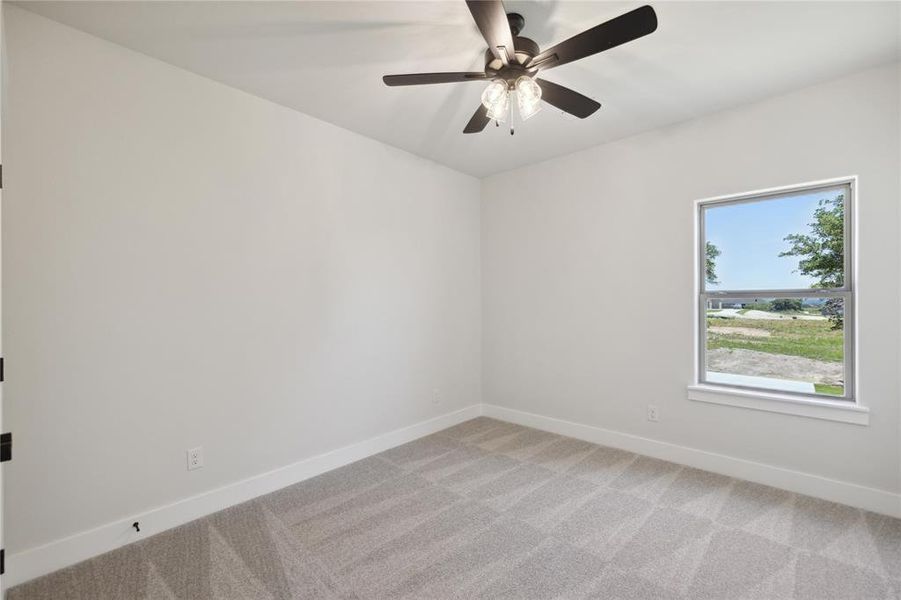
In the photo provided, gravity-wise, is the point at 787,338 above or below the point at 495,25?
below

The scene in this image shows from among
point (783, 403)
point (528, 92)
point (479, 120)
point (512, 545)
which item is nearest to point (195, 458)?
point (512, 545)

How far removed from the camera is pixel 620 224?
10.8ft

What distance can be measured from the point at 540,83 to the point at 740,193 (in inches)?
71.2

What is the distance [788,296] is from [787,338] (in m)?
0.31

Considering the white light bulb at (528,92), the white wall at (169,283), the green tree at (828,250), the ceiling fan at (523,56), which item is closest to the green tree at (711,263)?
the green tree at (828,250)

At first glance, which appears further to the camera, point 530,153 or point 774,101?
point 530,153

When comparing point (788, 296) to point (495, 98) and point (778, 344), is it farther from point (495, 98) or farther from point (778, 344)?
point (495, 98)

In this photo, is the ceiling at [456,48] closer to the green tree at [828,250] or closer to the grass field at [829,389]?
the green tree at [828,250]

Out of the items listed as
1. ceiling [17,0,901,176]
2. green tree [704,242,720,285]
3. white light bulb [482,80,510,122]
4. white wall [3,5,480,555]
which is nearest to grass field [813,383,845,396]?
green tree [704,242,720,285]

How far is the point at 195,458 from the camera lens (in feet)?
7.57

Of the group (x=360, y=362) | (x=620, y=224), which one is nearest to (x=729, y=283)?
(x=620, y=224)

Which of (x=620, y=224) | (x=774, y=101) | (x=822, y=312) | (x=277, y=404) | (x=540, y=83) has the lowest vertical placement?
(x=277, y=404)

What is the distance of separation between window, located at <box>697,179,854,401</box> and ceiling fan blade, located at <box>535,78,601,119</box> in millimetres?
1509

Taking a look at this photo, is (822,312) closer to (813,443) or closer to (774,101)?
(813,443)
